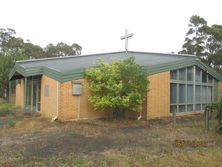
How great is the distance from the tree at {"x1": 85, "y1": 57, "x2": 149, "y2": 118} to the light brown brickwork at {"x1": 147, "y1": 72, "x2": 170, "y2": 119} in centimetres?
168

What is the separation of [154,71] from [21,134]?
27.9 feet

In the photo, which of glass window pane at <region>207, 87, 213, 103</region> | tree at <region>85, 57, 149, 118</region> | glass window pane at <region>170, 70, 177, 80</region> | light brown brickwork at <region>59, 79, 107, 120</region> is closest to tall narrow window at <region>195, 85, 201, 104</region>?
glass window pane at <region>207, 87, 213, 103</region>

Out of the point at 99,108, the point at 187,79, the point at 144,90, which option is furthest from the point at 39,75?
the point at 187,79

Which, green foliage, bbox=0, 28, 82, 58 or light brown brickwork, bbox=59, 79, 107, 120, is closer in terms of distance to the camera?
light brown brickwork, bbox=59, 79, 107, 120

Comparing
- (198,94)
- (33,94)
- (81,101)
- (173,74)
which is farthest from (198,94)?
(33,94)

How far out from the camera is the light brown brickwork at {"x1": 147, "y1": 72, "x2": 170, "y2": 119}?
1817 cm

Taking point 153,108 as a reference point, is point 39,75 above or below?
above

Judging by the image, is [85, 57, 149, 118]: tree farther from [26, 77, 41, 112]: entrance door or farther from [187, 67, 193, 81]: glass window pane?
[187, 67, 193, 81]: glass window pane

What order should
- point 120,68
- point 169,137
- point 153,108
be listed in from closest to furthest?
point 169,137, point 120,68, point 153,108

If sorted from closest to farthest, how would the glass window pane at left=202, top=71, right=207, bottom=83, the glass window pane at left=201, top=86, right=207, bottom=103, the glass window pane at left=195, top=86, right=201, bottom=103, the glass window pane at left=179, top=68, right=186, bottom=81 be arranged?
the glass window pane at left=179, top=68, right=186, bottom=81, the glass window pane at left=195, top=86, right=201, bottom=103, the glass window pane at left=202, top=71, right=207, bottom=83, the glass window pane at left=201, top=86, right=207, bottom=103

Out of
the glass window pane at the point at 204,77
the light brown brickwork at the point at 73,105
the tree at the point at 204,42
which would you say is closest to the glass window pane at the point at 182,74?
the glass window pane at the point at 204,77

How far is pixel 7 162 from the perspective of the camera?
27.0 feet

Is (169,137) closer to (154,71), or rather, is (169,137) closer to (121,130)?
(121,130)

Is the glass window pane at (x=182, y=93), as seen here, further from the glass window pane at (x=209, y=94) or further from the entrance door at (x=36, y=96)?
the entrance door at (x=36, y=96)
